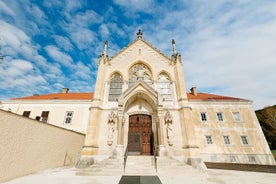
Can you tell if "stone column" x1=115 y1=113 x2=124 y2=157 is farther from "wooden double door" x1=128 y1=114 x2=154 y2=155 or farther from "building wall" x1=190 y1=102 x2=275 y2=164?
"building wall" x1=190 y1=102 x2=275 y2=164

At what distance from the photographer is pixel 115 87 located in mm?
12672

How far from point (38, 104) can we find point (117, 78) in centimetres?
1234

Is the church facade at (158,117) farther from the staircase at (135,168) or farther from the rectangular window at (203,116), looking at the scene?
the staircase at (135,168)

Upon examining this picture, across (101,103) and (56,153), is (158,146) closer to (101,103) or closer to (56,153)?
(101,103)

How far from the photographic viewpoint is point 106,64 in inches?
517

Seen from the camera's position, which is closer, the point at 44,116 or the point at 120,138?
the point at 120,138

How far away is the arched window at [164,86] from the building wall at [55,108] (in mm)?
10183

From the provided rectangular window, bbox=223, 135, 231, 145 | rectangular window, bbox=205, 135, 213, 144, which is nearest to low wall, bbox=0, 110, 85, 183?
rectangular window, bbox=205, 135, 213, 144

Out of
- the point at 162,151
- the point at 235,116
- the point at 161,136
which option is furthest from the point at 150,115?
the point at 235,116

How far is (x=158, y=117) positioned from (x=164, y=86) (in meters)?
3.54

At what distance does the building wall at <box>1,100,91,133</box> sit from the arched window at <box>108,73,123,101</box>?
6275 mm

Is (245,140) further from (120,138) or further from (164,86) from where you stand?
Answer: (120,138)

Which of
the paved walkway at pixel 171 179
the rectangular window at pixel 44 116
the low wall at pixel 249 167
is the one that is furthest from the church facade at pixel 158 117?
the rectangular window at pixel 44 116

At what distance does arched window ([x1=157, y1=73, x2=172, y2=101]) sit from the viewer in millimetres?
12261
